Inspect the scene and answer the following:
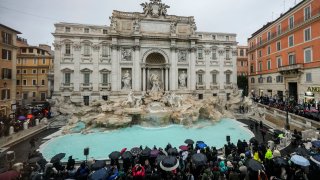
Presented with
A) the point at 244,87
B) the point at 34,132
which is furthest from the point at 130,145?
the point at 244,87

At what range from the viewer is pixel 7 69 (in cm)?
1805

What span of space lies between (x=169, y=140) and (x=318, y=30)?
22.2 metres

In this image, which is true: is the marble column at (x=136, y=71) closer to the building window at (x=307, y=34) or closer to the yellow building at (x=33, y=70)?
the yellow building at (x=33, y=70)

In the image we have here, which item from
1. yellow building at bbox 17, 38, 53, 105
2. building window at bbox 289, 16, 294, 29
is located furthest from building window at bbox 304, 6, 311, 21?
yellow building at bbox 17, 38, 53, 105

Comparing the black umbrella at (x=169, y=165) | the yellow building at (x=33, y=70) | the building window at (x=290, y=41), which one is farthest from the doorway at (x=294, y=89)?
the yellow building at (x=33, y=70)

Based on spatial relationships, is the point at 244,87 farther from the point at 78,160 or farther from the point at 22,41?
the point at 22,41

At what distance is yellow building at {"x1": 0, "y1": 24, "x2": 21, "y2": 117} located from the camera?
55.8 ft

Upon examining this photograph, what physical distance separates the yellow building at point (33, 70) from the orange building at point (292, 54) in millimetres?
41239

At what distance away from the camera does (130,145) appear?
39.7 ft

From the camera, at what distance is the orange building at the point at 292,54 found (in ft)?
65.0

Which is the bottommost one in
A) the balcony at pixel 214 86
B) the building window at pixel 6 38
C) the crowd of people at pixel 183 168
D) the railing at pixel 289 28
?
the crowd of people at pixel 183 168

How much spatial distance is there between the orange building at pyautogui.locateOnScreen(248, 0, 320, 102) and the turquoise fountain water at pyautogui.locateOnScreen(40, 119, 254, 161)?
25.0 ft

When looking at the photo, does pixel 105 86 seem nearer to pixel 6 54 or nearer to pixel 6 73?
pixel 6 73

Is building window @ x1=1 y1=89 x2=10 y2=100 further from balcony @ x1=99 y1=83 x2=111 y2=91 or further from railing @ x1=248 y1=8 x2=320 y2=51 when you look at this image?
railing @ x1=248 y1=8 x2=320 y2=51
